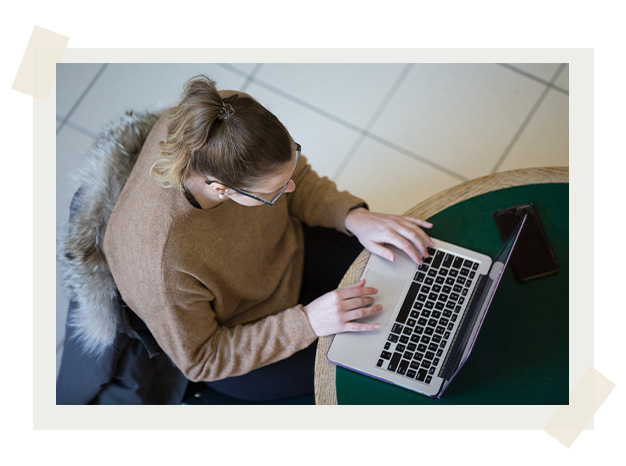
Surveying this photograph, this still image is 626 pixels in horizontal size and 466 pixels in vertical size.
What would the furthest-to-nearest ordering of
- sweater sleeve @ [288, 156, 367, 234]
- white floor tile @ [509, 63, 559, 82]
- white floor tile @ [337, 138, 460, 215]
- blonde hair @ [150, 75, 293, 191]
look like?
1. white floor tile @ [509, 63, 559, 82]
2. white floor tile @ [337, 138, 460, 215]
3. sweater sleeve @ [288, 156, 367, 234]
4. blonde hair @ [150, 75, 293, 191]

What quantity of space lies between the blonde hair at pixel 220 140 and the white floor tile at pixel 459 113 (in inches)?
48.0

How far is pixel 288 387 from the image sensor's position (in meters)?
1.37

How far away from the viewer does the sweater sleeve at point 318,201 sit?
4.64 feet

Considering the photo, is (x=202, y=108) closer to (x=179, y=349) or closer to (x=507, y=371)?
(x=179, y=349)

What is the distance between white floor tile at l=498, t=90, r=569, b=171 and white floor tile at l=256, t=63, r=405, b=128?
0.59 meters

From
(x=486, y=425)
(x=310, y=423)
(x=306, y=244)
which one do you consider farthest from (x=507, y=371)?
(x=306, y=244)

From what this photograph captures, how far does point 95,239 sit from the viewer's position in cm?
111

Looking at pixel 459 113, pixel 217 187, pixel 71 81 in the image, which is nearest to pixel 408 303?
pixel 217 187

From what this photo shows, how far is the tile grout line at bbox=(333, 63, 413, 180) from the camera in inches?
82.2

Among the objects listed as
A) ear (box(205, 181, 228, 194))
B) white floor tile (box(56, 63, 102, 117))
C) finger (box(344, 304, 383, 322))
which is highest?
ear (box(205, 181, 228, 194))

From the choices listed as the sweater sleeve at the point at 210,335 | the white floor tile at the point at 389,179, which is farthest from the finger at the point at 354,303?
the white floor tile at the point at 389,179
